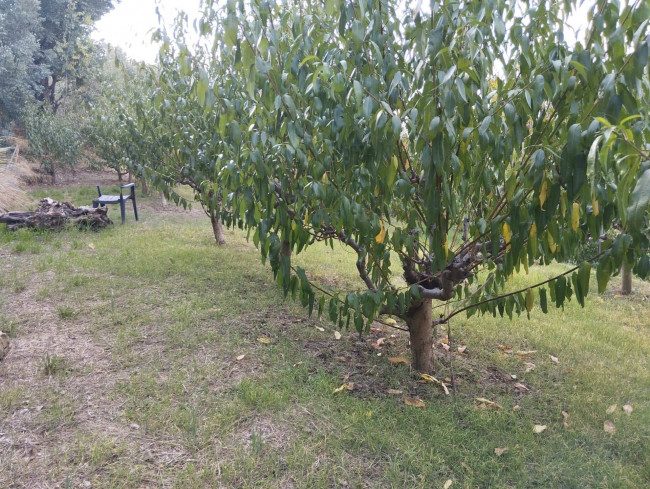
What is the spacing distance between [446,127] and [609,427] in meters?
2.26

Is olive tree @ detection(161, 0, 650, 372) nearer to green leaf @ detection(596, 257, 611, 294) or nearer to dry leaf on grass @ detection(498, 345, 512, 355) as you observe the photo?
green leaf @ detection(596, 257, 611, 294)

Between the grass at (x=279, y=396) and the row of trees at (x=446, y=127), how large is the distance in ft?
2.36

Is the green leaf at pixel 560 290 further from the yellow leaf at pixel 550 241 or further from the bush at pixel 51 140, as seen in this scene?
the bush at pixel 51 140

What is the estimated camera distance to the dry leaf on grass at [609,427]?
2.68m

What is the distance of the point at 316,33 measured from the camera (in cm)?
228

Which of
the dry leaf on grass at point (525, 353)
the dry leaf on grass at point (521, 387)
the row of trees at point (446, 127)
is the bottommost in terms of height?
the dry leaf on grass at point (521, 387)

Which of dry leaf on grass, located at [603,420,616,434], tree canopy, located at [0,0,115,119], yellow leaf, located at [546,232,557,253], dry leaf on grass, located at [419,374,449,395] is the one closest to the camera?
yellow leaf, located at [546,232,557,253]

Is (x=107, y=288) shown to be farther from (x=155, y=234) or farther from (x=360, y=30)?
(x=360, y=30)

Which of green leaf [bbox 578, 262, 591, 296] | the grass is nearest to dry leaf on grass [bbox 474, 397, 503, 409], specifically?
the grass

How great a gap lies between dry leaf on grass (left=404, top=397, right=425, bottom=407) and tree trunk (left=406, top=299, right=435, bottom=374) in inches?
14.3

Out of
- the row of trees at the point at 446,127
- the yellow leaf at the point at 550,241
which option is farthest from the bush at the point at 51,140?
the yellow leaf at the point at 550,241

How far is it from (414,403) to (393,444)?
0.48 meters

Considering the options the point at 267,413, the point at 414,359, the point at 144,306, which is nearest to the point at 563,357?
Result: the point at 414,359

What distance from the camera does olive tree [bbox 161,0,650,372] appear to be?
156 centimetres
